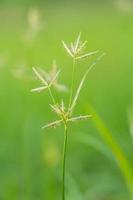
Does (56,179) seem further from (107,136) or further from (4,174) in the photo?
(107,136)

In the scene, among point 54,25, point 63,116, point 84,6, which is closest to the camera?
point 63,116

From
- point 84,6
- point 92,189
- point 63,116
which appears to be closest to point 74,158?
point 92,189

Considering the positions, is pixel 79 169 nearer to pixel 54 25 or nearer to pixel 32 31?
pixel 32 31

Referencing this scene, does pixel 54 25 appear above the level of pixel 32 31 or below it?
above

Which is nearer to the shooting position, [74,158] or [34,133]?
→ [34,133]

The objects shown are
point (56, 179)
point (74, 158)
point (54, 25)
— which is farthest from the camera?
point (54, 25)

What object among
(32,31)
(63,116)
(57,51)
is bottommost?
(63,116)

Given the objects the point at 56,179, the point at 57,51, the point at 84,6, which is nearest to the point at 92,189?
the point at 56,179

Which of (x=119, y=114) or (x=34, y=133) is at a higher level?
(x=119, y=114)

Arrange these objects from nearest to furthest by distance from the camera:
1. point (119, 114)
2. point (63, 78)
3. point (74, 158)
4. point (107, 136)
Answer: point (107, 136)
point (74, 158)
point (119, 114)
point (63, 78)
